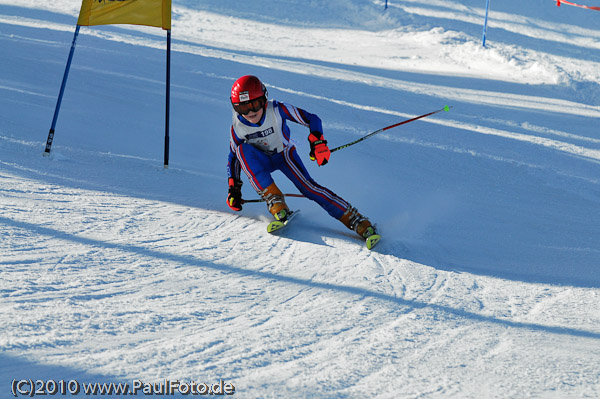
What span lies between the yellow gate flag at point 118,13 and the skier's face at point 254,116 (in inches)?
67.1

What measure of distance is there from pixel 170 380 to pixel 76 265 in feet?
4.58

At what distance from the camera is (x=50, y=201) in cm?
477

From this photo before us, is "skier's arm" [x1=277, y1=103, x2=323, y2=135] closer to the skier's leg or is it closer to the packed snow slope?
the skier's leg

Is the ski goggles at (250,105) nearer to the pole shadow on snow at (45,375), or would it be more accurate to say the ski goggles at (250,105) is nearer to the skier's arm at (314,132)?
the skier's arm at (314,132)

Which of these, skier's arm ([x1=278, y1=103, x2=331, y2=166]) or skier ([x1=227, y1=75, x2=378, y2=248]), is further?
skier's arm ([x1=278, y1=103, x2=331, y2=166])

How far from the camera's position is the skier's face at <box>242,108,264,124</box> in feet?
16.0

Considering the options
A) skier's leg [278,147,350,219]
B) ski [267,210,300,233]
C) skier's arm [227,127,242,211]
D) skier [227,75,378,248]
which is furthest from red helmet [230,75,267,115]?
ski [267,210,300,233]

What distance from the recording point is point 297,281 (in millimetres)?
3854

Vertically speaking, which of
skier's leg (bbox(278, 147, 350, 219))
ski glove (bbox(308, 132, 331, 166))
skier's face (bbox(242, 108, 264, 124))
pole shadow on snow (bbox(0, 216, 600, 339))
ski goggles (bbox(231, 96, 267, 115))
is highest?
ski goggles (bbox(231, 96, 267, 115))

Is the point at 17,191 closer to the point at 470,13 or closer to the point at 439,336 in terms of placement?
the point at 439,336

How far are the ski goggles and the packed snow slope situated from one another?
0.89 m

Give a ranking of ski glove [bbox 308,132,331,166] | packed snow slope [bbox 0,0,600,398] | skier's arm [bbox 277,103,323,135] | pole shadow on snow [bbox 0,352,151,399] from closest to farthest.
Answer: pole shadow on snow [bbox 0,352,151,399] → packed snow slope [bbox 0,0,600,398] → ski glove [bbox 308,132,331,166] → skier's arm [bbox 277,103,323,135]

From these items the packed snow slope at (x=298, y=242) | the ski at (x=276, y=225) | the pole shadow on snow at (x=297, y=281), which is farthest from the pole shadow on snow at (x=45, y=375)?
the ski at (x=276, y=225)

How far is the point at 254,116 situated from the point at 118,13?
193 cm
